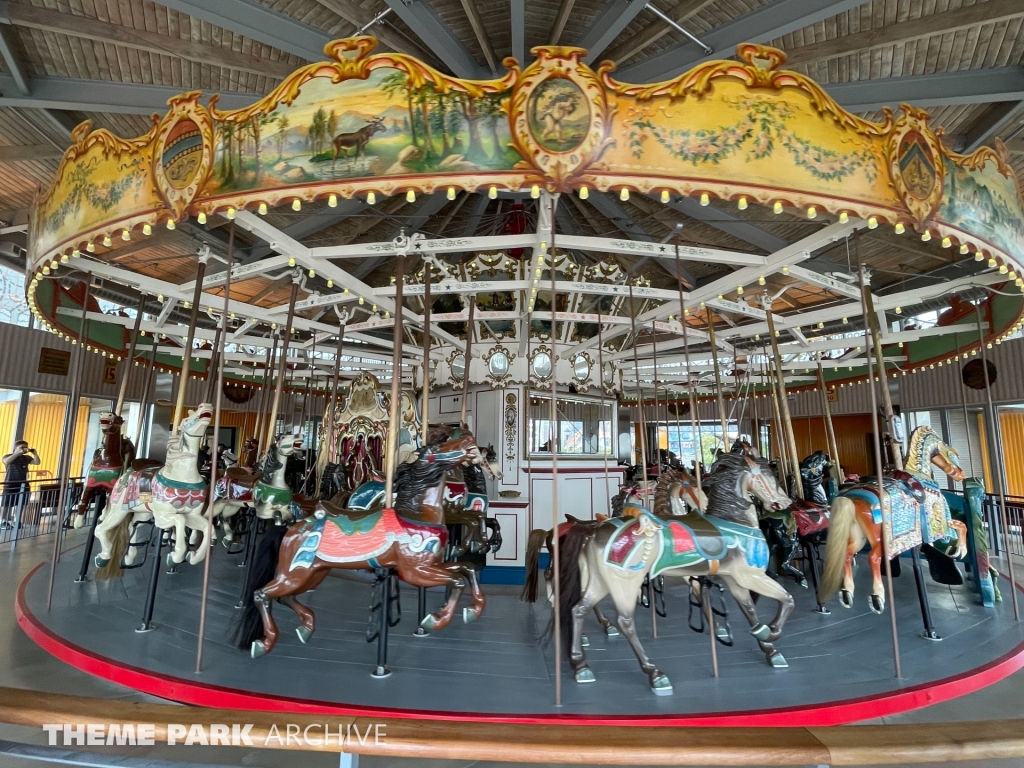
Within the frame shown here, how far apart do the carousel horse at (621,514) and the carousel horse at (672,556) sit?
0.19 meters

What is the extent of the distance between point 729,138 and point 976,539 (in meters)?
4.91

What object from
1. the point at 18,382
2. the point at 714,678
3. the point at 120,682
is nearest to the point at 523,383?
the point at 714,678

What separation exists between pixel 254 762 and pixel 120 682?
1240 millimetres

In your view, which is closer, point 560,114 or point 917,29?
point 560,114

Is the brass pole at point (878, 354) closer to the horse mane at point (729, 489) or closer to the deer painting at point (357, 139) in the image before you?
the horse mane at point (729, 489)

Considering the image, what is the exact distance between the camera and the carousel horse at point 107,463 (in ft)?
18.5

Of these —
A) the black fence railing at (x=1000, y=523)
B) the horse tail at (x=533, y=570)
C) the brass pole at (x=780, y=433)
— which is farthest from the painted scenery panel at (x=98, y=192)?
the black fence railing at (x=1000, y=523)

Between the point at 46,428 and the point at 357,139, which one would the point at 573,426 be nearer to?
the point at 357,139

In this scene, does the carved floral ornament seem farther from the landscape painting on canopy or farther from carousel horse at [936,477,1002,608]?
carousel horse at [936,477,1002,608]

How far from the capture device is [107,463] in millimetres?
5777

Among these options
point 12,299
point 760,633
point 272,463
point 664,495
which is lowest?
point 760,633

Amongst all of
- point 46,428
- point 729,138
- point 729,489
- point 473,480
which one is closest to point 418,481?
point 729,489

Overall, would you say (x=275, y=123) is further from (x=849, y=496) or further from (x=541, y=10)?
(x=849, y=496)

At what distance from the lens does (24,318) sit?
Answer: 35.5 feet
